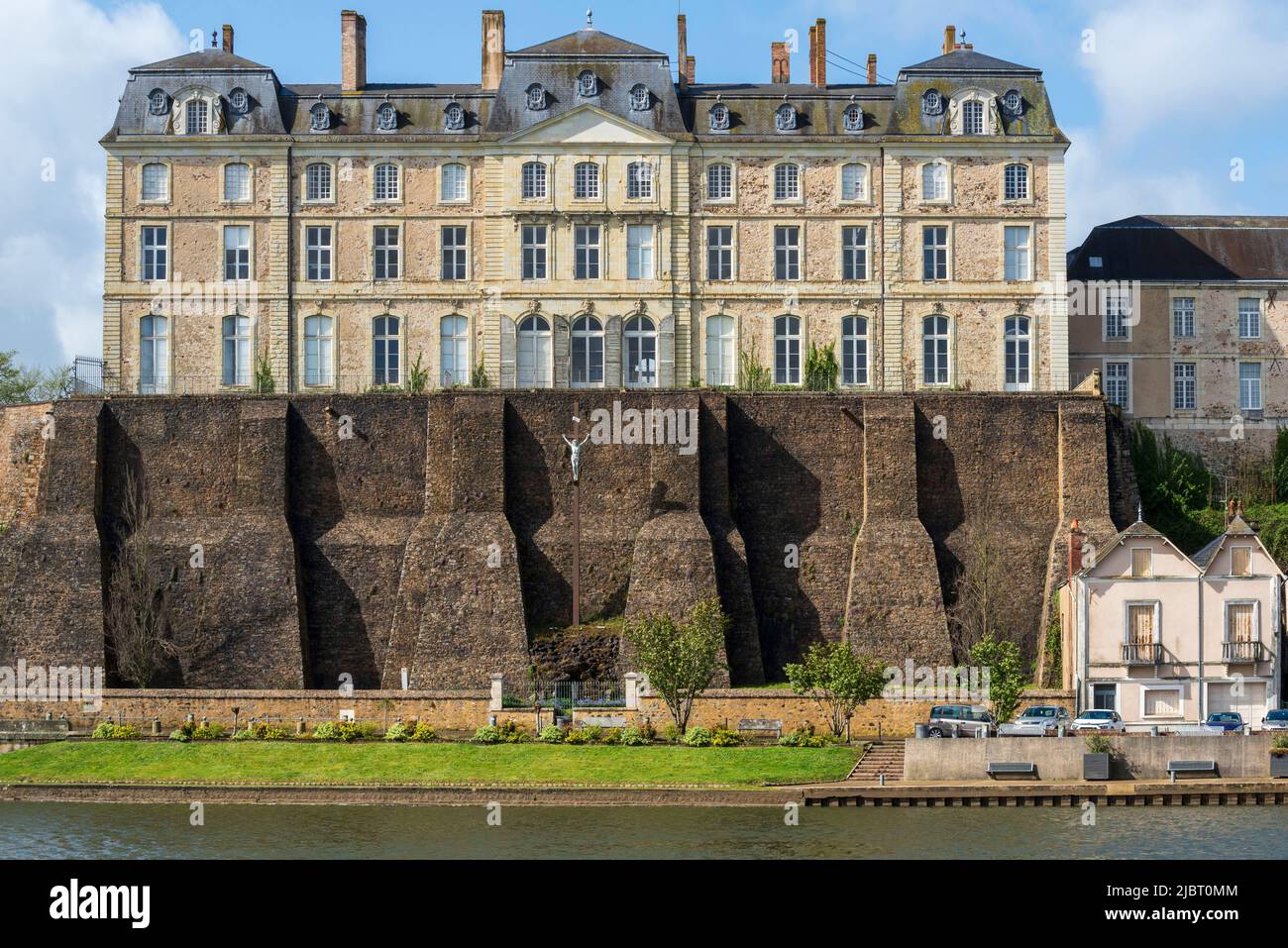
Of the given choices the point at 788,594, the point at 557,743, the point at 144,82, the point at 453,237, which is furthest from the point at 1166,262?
the point at 144,82

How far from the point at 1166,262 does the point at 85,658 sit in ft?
116

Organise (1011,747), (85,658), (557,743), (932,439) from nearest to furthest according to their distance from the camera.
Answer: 1. (1011,747)
2. (557,743)
3. (85,658)
4. (932,439)

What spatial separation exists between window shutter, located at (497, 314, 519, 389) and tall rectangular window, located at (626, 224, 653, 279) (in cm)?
389

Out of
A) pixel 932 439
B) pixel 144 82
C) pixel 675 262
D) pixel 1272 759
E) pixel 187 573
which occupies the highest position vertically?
pixel 144 82

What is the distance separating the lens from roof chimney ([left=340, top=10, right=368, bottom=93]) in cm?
6769

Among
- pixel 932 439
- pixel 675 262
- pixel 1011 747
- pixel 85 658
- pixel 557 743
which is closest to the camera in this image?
pixel 1011 747

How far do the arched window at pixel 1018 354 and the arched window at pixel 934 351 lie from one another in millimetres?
1831

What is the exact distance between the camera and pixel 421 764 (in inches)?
1957

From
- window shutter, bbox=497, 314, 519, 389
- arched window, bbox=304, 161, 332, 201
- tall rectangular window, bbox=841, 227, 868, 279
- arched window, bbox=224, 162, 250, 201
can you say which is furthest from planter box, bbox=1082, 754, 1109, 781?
arched window, bbox=224, 162, 250, 201

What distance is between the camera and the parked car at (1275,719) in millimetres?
50344

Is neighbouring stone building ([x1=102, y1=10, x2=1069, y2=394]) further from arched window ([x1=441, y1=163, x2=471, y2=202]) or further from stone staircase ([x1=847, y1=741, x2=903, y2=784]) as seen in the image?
stone staircase ([x1=847, y1=741, x2=903, y2=784])

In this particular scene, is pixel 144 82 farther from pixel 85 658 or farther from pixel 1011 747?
pixel 1011 747

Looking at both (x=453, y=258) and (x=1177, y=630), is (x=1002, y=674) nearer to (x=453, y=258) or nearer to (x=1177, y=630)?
(x=1177, y=630)

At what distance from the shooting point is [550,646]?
5741cm
